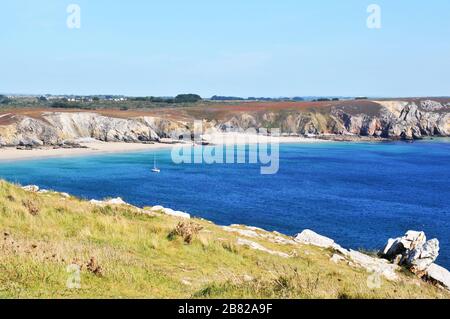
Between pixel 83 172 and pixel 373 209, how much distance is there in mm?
43193

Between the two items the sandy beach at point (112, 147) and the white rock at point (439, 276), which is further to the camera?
the sandy beach at point (112, 147)

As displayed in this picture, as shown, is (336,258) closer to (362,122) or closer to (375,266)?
(375,266)

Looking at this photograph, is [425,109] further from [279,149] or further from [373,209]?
[373,209]

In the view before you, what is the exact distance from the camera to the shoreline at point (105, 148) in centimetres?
9150

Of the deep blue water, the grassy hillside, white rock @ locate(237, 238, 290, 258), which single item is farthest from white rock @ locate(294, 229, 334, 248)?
the deep blue water

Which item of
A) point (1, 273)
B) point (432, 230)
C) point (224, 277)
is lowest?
point (432, 230)

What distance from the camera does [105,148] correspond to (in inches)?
4301

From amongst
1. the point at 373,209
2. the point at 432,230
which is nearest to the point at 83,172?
the point at 373,209

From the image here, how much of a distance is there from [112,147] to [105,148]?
2.43 metres

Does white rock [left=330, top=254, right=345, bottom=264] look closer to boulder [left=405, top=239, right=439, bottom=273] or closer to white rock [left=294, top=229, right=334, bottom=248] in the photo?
white rock [left=294, top=229, right=334, bottom=248]

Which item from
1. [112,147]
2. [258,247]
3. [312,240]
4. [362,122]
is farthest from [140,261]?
[362,122]

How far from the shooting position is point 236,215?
4703cm

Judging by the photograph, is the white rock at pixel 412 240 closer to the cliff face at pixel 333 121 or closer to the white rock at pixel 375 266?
the white rock at pixel 375 266

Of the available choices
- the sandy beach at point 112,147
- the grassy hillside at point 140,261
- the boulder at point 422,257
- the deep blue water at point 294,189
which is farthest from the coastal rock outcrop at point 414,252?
the sandy beach at point 112,147
